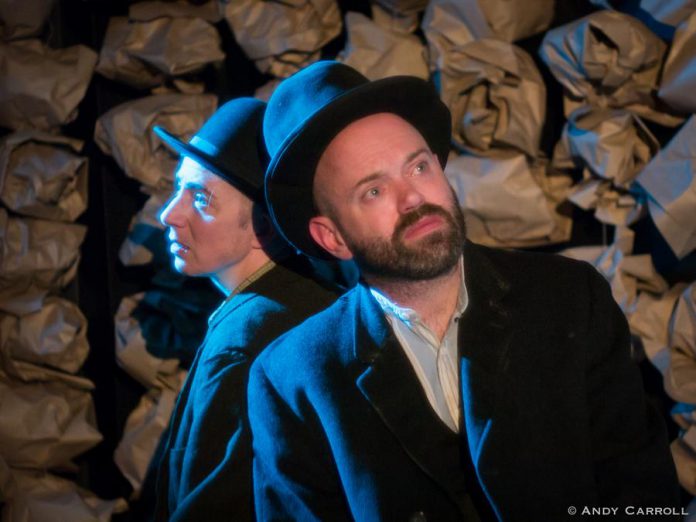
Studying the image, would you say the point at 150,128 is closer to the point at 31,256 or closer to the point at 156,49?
the point at 156,49

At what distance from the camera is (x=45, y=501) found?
2547 millimetres

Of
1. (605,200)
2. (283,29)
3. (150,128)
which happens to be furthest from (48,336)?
(605,200)

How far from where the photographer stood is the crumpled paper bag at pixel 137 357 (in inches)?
100

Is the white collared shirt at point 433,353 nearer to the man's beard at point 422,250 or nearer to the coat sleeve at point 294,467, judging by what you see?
the man's beard at point 422,250

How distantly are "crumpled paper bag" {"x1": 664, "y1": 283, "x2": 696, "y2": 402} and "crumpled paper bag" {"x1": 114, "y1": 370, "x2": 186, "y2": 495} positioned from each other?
1558mm

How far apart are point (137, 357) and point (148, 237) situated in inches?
16.2

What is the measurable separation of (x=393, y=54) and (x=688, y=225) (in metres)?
0.95

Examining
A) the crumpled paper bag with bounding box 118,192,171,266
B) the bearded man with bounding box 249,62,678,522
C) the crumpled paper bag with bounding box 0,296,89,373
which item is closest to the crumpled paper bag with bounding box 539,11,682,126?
the bearded man with bounding box 249,62,678,522

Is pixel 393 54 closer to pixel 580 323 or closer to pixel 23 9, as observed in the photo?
pixel 580 323

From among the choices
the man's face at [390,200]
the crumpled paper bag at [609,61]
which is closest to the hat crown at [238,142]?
the man's face at [390,200]

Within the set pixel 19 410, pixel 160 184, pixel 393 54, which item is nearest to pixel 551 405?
pixel 393 54

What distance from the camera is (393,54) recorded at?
2.21 m

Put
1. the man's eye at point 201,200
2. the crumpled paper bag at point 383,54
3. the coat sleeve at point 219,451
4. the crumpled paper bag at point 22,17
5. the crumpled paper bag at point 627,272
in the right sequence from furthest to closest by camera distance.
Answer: the crumpled paper bag at point 22,17 < the crumpled paper bag at point 383,54 < the crumpled paper bag at point 627,272 < the man's eye at point 201,200 < the coat sleeve at point 219,451

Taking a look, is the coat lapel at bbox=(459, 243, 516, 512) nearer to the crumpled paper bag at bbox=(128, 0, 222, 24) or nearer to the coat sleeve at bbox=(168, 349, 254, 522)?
the coat sleeve at bbox=(168, 349, 254, 522)
